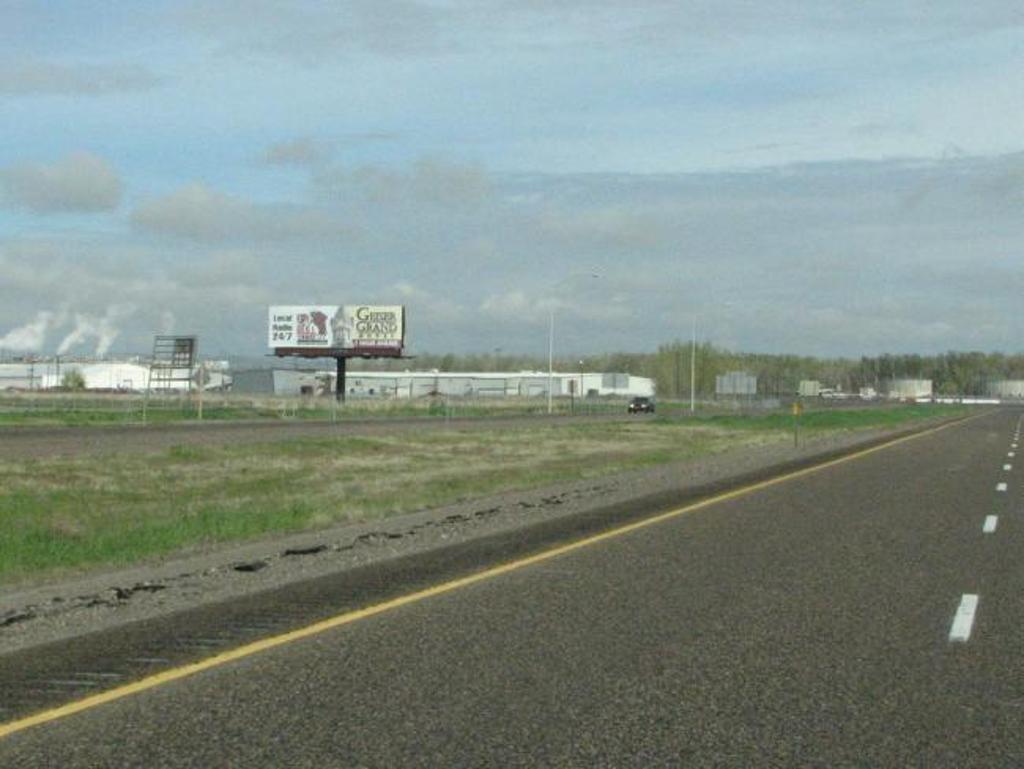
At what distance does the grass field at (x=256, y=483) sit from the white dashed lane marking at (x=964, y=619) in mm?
8921

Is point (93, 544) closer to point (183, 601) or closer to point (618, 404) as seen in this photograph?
point (183, 601)

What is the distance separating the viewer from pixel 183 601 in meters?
12.6

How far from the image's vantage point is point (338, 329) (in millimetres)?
117125

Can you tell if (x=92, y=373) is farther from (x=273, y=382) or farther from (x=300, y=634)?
(x=300, y=634)

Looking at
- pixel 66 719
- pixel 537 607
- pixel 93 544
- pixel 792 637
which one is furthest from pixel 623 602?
pixel 93 544

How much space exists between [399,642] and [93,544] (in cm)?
894

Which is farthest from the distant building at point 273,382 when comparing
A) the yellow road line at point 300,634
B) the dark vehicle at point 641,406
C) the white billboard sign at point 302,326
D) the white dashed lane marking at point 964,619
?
the white dashed lane marking at point 964,619

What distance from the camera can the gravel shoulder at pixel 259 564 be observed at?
11.8 meters

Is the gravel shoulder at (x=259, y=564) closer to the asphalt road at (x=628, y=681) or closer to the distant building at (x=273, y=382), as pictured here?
the asphalt road at (x=628, y=681)

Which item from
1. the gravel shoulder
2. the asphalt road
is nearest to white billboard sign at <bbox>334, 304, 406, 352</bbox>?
the gravel shoulder

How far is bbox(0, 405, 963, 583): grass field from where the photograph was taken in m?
18.9

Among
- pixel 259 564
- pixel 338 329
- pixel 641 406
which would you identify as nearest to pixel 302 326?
pixel 338 329

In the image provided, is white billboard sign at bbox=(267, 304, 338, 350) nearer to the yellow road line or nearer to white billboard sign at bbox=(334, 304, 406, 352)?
white billboard sign at bbox=(334, 304, 406, 352)

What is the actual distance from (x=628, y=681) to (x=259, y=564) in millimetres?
7468
